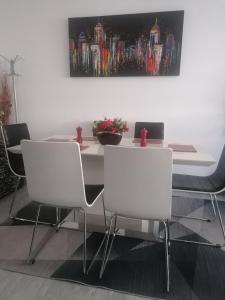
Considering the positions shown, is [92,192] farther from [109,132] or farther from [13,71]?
[13,71]

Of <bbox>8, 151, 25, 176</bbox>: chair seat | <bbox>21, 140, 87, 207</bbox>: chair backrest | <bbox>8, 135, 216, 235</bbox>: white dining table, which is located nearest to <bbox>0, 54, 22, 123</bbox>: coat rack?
<bbox>8, 151, 25, 176</bbox>: chair seat

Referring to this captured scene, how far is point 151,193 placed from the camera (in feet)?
4.37

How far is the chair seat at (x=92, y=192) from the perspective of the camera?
1679mm

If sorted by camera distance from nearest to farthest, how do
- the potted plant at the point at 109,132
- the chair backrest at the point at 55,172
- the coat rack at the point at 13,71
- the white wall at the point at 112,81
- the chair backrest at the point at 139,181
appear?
the chair backrest at the point at 139,181 < the chair backrest at the point at 55,172 < the potted plant at the point at 109,132 < the white wall at the point at 112,81 < the coat rack at the point at 13,71

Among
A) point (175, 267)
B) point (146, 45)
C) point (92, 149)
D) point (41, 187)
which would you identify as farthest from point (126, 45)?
point (175, 267)

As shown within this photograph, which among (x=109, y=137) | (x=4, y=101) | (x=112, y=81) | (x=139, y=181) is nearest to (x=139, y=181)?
(x=139, y=181)

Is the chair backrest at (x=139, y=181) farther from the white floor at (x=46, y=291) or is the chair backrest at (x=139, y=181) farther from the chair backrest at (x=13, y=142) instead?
the chair backrest at (x=13, y=142)

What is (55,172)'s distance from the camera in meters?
1.48

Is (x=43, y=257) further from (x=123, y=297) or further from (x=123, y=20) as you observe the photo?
(x=123, y=20)

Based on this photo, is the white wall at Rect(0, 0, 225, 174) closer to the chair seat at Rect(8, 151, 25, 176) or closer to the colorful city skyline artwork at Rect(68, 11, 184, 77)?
the colorful city skyline artwork at Rect(68, 11, 184, 77)

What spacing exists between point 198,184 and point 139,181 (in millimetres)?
814

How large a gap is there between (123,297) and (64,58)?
2724 mm

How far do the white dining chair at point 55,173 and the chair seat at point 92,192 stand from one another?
93mm

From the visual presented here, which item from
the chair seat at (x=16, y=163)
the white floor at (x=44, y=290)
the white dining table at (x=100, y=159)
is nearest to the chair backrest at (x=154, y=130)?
the white dining table at (x=100, y=159)
